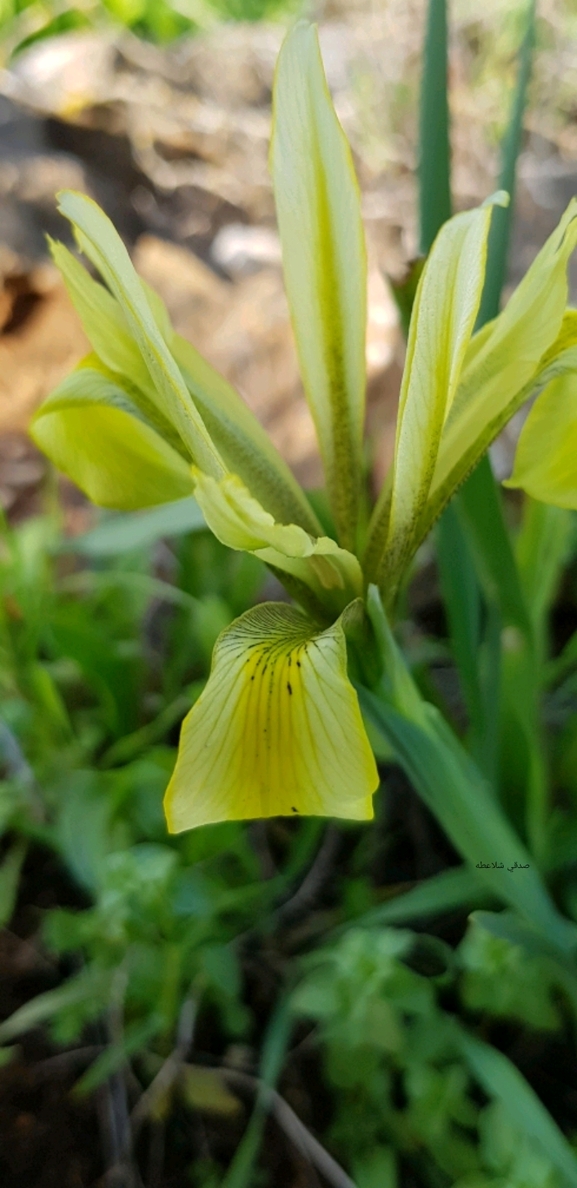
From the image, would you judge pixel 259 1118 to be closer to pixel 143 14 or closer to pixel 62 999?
pixel 62 999

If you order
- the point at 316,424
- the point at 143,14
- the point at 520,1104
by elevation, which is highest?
the point at 143,14

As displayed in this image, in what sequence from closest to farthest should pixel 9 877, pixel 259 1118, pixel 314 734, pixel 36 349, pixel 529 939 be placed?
pixel 314 734 → pixel 529 939 → pixel 259 1118 → pixel 9 877 → pixel 36 349

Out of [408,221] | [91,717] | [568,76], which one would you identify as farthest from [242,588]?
[568,76]

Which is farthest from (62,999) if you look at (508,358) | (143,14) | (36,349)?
(143,14)

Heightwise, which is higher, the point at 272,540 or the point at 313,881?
the point at 272,540

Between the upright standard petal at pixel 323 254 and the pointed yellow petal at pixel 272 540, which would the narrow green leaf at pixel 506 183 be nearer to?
the upright standard petal at pixel 323 254

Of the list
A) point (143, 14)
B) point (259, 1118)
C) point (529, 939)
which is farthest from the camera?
point (143, 14)

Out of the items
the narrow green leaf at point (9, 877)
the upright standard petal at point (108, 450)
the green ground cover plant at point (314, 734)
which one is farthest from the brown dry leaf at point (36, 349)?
the upright standard petal at point (108, 450)
